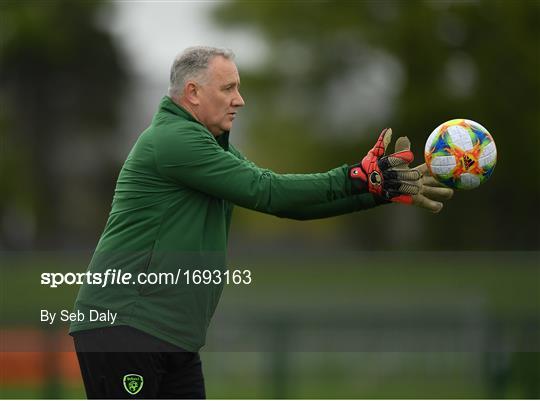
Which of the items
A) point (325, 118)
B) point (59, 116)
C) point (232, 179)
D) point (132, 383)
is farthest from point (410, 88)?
point (132, 383)

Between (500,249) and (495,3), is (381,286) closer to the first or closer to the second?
(500,249)

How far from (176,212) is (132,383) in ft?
2.50

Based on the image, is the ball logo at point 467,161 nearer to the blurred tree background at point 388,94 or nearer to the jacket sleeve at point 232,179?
the jacket sleeve at point 232,179

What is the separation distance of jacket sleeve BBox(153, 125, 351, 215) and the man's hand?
7cm

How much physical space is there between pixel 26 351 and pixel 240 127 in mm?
25329

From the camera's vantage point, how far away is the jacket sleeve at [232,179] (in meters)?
4.80

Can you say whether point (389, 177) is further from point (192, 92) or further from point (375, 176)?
point (192, 92)

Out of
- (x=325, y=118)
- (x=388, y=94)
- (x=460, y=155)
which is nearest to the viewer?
(x=460, y=155)

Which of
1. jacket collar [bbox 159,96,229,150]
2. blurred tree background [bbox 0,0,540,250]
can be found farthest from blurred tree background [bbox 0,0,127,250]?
jacket collar [bbox 159,96,229,150]

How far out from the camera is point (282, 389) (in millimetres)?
9719

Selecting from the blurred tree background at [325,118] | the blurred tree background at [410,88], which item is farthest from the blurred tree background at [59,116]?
the blurred tree background at [410,88]

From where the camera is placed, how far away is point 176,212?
15.9 ft

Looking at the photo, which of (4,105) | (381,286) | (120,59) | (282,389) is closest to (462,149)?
(282,389)

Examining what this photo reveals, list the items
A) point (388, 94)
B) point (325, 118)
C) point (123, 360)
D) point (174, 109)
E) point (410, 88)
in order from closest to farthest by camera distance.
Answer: point (123, 360)
point (174, 109)
point (410, 88)
point (388, 94)
point (325, 118)
